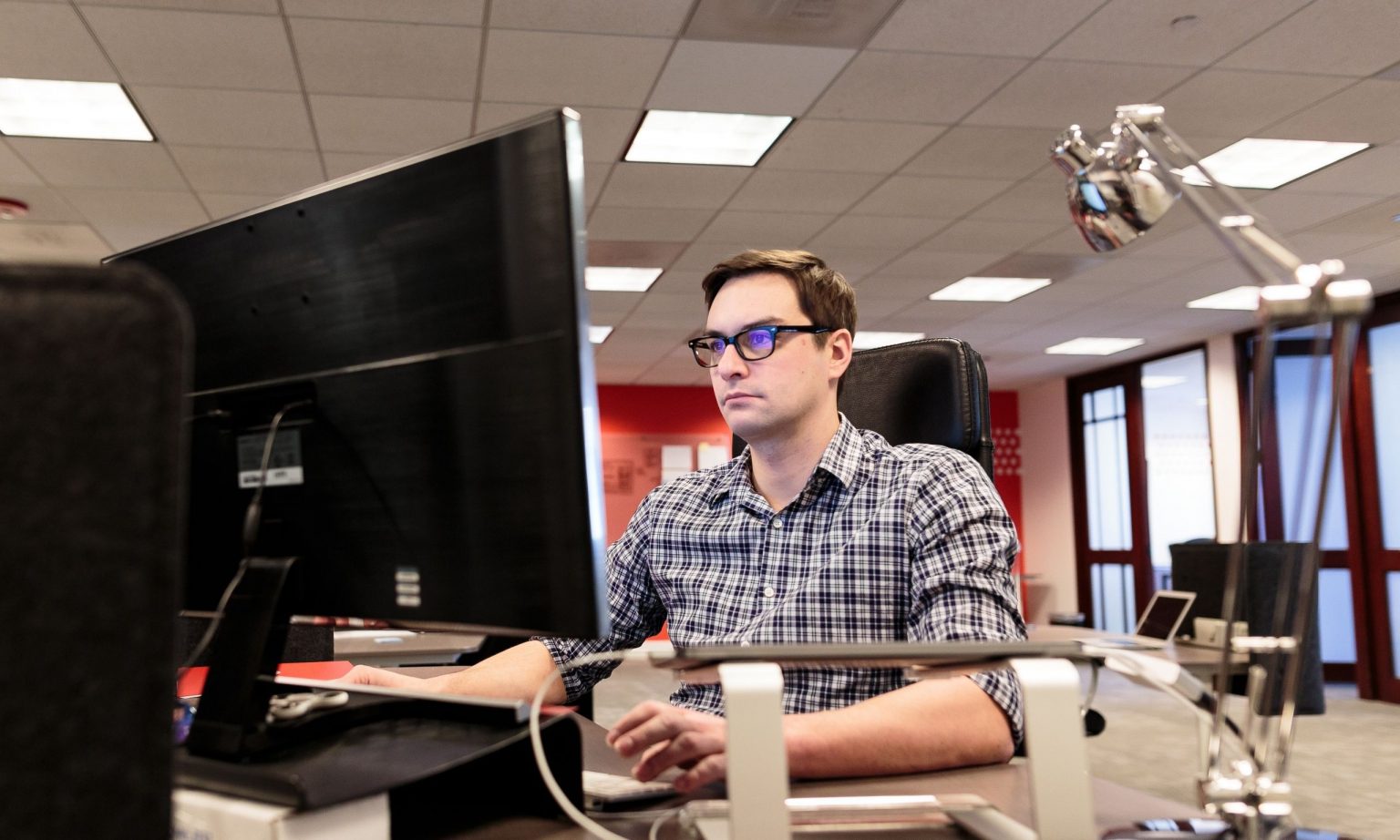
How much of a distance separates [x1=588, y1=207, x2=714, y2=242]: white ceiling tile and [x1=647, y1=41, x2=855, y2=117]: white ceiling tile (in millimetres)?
1224

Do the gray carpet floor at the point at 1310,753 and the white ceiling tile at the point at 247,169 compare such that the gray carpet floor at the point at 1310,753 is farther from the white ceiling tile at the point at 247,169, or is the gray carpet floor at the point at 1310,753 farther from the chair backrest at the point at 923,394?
the white ceiling tile at the point at 247,169

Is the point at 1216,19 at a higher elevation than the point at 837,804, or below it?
higher

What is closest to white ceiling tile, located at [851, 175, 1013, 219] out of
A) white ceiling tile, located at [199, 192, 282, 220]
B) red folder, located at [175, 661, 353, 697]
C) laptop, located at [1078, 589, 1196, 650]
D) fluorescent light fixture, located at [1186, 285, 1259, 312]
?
laptop, located at [1078, 589, 1196, 650]

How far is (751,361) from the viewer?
1.52 m

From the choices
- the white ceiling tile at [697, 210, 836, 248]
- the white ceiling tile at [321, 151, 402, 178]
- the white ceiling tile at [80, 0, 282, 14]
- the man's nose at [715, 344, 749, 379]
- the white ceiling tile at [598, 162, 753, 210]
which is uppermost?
the white ceiling tile at [80, 0, 282, 14]

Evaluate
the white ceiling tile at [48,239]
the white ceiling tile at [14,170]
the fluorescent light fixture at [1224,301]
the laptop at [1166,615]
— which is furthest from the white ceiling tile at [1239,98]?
the white ceiling tile at [48,239]

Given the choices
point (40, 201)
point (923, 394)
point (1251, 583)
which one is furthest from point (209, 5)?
point (1251, 583)

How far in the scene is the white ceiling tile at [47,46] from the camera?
9.86 feet

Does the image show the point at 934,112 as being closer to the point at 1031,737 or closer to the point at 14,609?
the point at 1031,737

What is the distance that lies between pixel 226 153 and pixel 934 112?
2776 millimetres

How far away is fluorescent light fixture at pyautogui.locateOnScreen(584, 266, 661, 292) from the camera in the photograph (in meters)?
6.03

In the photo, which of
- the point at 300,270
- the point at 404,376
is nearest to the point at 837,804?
the point at 404,376

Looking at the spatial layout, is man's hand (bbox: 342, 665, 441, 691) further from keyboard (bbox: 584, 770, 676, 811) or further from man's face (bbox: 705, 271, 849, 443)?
man's face (bbox: 705, 271, 849, 443)

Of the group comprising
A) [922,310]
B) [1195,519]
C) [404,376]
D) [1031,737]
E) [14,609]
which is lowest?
[1195,519]
